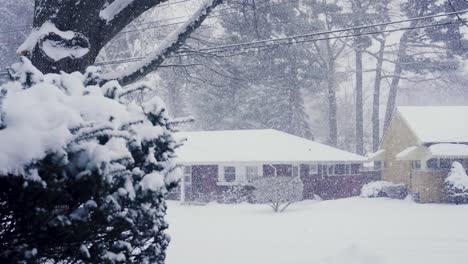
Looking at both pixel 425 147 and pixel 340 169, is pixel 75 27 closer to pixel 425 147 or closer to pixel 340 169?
pixel 425 147

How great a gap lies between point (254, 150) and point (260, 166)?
159 cm

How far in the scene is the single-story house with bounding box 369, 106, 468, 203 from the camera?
1079 inches

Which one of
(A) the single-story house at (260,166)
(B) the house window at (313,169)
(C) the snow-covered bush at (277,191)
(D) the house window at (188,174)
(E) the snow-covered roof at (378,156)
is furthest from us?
(E) the snow-covered roof at (378,156)

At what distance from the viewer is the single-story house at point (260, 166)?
30.0 m

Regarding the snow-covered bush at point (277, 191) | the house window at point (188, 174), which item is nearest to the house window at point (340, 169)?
the snow-covered bush at point (277, 191)

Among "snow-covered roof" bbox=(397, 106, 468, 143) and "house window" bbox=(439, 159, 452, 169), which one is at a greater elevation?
"snow-covered roof" bbox=(397, 106, 468, 143)

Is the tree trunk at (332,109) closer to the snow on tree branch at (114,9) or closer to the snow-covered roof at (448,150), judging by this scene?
the snow-covered roof at (448,150)

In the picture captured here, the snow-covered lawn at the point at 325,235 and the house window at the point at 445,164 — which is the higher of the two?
the house window at the point at 445,164

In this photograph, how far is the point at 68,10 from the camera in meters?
6.11

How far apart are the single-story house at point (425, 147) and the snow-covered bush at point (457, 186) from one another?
928 millimetres

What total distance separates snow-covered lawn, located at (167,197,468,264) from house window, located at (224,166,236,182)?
4643 millimetres

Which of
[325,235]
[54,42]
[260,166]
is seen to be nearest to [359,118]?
[260,166]

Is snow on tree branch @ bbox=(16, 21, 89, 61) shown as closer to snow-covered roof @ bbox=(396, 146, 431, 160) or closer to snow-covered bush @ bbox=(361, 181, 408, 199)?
snow-covered roof @ bbox=(396, 146, 431, 160)

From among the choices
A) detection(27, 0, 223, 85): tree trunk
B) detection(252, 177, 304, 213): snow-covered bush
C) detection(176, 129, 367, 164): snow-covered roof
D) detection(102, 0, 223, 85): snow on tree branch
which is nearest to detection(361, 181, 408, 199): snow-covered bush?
detection(176, 129, 367, 164): snow-covered roof
